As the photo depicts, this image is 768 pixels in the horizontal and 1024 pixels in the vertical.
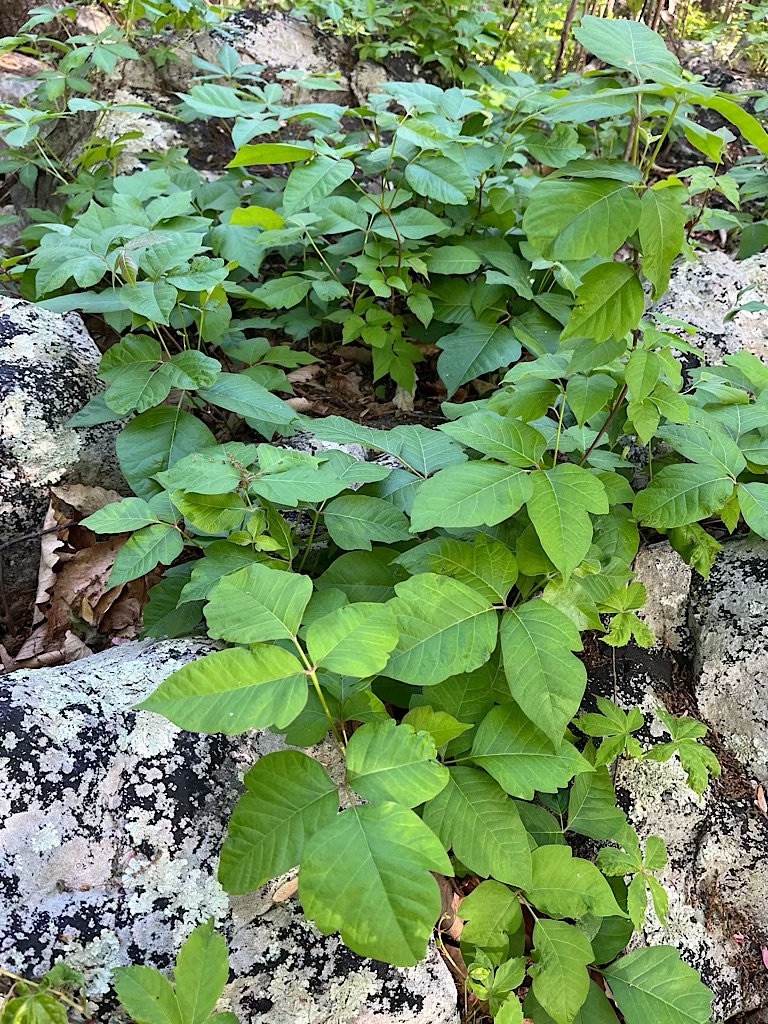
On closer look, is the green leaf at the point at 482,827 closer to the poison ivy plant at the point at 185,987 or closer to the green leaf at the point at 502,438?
the poison ivy plant at the point at 185,987

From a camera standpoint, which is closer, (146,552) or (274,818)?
(274,818)

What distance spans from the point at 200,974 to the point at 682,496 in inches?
Answer: 55.2

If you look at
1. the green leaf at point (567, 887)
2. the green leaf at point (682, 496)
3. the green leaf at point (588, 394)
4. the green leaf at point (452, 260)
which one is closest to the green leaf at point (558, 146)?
the green leaf at point (452, 260)

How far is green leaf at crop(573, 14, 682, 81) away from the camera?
51.6 inches

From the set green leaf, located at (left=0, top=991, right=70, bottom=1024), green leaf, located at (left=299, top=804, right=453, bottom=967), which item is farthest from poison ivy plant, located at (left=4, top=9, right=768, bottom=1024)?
green leaf, located at (left=0, top=991, right=70, bottom=1024)

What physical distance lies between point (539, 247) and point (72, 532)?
1.74 meters

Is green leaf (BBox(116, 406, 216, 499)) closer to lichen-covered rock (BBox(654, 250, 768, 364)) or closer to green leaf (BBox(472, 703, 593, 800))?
green leaf (BBox(472, 703, 593, 800))

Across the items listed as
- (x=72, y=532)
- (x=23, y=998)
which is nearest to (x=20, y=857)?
(x=23, y=998)

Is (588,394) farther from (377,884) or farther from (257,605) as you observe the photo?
(377,884)

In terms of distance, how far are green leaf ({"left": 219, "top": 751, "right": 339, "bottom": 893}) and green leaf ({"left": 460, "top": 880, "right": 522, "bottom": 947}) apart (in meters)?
0.47

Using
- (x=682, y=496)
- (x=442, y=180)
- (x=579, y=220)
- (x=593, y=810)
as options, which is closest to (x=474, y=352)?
(x=442, y=180)

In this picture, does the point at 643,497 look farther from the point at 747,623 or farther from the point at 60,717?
the point at 60,717

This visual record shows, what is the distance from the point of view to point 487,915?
1.43m

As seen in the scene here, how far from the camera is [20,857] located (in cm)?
127
